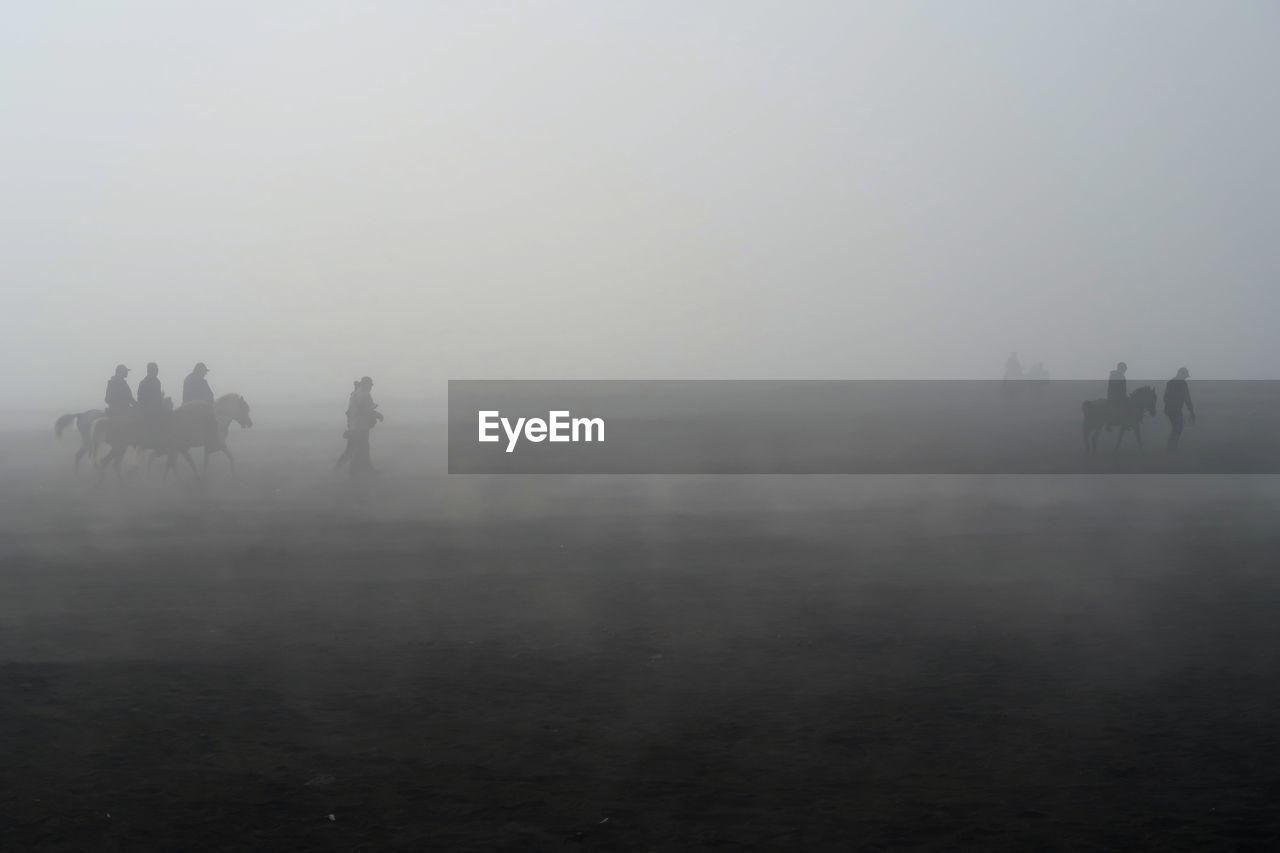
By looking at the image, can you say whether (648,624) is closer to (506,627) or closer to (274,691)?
(506,627)

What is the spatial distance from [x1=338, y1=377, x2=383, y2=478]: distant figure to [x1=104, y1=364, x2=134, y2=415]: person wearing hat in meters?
4.37

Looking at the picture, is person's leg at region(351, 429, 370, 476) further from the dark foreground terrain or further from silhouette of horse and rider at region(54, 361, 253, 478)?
the dark foreground terrain

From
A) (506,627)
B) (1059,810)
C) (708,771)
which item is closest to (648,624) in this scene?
(506,627)

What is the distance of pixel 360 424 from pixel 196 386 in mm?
4132

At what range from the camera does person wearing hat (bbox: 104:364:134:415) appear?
2609 centimetres

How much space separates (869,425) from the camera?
42.9 meters

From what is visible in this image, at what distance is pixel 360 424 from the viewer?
86.0ft

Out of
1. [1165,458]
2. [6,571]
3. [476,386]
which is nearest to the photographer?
[6,571]

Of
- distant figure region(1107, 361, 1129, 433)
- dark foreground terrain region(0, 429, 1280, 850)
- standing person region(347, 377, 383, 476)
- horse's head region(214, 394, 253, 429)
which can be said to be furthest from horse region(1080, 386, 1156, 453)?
horse's head region(214, 394, 253, 429)

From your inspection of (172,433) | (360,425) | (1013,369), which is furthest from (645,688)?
(1013,369)

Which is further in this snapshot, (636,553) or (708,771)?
(636,553)

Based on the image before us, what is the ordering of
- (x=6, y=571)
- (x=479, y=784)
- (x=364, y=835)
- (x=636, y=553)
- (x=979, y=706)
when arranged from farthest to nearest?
1. (x=636, y=553)
2. (x=6, y=571)
3. (x=979, y=706)
4. (x=479, y=784)
5. (x=364, y=835)

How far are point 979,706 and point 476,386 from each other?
8916 cm

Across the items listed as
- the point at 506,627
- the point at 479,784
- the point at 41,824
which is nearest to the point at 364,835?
the point at 479,784
